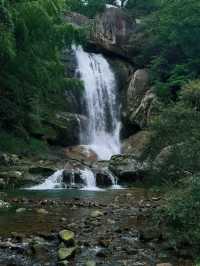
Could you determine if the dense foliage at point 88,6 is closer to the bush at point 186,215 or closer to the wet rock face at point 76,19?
the wet rock face at point 76,19

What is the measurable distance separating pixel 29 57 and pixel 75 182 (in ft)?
21.0

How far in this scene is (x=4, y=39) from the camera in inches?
703

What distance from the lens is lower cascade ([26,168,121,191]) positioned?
865 inches

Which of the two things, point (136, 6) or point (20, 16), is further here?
point (136, 6)

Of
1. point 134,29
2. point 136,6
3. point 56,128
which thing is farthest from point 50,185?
point 136,6

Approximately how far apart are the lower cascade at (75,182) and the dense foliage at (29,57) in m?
4.90

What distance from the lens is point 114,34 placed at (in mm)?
38469

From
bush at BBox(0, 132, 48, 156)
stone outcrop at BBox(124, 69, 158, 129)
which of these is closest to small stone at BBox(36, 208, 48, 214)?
bush at BBox(0, 132, 48, 156)

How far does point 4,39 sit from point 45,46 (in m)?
5.76

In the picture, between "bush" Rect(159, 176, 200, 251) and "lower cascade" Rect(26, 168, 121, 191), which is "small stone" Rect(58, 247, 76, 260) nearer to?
"bush" Rect(159, 176, 200, 251)

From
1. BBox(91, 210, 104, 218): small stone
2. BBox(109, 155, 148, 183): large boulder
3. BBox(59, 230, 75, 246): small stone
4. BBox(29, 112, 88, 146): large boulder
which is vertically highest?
BBox(29, 112, 88, 146): large boulder

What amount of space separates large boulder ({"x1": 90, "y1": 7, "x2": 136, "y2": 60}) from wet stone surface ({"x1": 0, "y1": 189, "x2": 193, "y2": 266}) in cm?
2476

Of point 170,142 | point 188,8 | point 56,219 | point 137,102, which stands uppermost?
point 188,8

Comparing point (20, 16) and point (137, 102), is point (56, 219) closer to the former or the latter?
point (20, 16)
